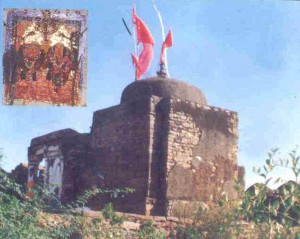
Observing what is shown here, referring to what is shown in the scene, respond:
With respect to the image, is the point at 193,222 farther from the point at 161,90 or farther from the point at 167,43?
the point at 167,43

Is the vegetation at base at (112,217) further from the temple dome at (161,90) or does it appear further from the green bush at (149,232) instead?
the temple dome at (161,90)

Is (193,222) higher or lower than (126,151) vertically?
lower

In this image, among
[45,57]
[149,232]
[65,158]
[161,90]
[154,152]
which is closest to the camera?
[149,232]

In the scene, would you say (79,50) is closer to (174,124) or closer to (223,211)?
(174,124)

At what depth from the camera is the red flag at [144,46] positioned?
34.7 ft

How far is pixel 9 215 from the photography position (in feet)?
20.0

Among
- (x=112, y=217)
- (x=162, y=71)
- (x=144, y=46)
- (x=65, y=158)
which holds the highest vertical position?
(x=144, y=46)

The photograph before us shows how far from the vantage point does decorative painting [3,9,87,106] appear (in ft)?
24.5

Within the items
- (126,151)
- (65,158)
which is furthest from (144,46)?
(65,158)

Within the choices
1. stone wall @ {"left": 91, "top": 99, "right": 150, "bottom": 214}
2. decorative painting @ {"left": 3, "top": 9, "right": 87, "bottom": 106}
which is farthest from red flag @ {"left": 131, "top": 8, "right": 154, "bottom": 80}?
decorative painting @ {"left": 3, "top": 9, "right": 87, "bottom": 106}

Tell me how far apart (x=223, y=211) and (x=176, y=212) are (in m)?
1.66

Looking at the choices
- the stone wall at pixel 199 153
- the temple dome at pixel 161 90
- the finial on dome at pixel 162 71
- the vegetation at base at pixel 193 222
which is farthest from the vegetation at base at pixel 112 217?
the finial on dome at pixel 162 71

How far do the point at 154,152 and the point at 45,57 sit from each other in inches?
A: 96.9

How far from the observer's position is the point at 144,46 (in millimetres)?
10617
